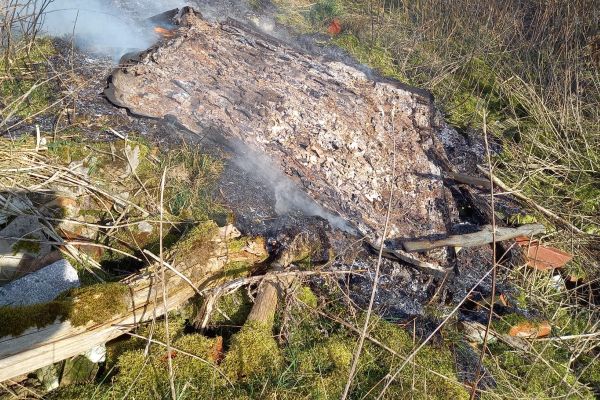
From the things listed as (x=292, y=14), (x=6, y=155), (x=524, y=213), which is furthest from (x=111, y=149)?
(x=292, y=14)

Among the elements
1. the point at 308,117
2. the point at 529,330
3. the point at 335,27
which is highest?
the point at 335,27

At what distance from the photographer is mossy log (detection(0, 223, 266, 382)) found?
202cm

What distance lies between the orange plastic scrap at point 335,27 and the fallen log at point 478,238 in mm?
4893

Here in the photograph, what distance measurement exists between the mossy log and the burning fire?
123 inches

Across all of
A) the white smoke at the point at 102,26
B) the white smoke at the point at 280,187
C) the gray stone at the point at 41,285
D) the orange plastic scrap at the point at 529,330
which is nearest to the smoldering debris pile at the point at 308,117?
the white smoke at the point at 280,187

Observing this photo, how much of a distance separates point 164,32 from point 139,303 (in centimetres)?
388

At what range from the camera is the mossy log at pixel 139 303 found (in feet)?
6.61

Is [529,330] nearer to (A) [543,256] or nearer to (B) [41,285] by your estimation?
(A) [543,256]

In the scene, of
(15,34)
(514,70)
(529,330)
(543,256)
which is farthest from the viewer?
(514,70)

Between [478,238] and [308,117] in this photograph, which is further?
[308,117]

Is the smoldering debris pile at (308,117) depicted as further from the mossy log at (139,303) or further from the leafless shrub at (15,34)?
the mossy log at (139,303)

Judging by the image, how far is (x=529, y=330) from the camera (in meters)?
3.48

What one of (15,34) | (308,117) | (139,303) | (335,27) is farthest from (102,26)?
(139,303)

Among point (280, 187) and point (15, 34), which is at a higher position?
point (15, 34)
